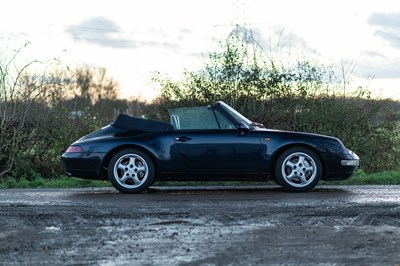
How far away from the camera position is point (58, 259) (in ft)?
20.5

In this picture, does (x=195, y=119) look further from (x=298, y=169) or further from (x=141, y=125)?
(x=298, y=169)

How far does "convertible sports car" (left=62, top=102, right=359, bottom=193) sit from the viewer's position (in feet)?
38.0

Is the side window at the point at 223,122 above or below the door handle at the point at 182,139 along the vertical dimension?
above

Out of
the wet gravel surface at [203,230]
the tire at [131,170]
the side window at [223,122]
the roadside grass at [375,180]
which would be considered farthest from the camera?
the roadside grass at [375,180]

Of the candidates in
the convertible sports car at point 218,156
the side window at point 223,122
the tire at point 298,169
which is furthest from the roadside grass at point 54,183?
the tire at point 298,169

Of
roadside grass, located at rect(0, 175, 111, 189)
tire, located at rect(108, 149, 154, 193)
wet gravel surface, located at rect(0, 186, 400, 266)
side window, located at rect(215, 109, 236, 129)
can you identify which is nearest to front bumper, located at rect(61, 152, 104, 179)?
tire, located at rect(108, 149, 154, 193)

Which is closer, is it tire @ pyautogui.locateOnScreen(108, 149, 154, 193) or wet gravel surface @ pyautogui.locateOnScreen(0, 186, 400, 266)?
wet gravel surface @ pyautogui.locateOnScreen(0, 186, 400, 266)

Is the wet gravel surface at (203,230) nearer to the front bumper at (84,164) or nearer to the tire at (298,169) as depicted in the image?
the tire at (298,169)

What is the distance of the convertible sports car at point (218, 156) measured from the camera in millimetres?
11570

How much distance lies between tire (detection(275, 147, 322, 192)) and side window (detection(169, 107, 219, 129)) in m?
1.15

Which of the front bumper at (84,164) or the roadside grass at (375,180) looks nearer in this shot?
the front bumper at (84,164)

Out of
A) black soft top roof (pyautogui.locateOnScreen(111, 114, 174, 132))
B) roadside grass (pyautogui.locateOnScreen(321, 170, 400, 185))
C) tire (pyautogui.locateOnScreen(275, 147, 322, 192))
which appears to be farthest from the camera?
roadside grass (pyautogui.locateOnScreen(321, 170, 400, 185))

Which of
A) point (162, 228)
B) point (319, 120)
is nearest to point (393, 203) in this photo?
point (162, 228)

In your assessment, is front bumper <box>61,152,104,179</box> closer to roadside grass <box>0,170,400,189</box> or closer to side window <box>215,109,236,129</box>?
side window <box>215,109,236,129</box>
